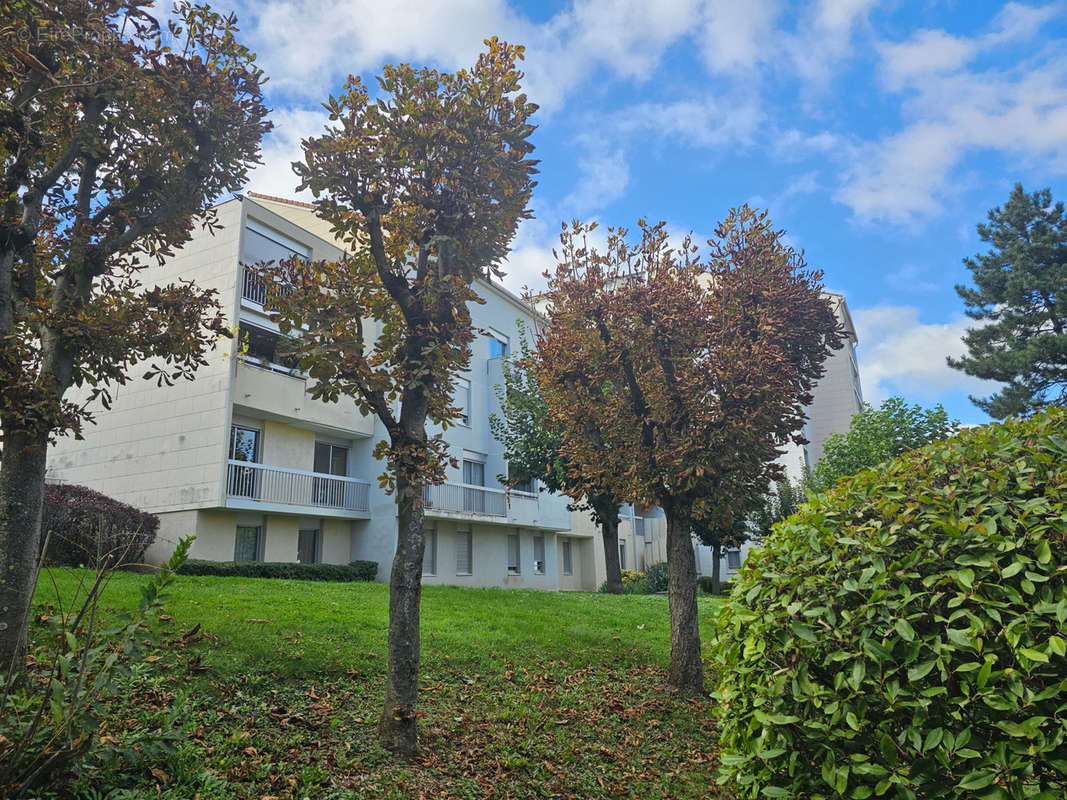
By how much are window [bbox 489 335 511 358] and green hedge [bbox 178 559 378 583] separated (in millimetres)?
11846

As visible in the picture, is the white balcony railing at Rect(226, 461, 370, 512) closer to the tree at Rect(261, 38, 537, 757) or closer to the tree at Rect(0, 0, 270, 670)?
the tree at Rect(0, 0, 270, 670)

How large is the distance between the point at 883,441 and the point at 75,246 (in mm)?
25061

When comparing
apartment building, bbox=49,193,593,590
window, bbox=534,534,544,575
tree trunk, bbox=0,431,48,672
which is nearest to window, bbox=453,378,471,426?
apartment building, bbox=49,193,593,590

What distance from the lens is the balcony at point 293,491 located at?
62.0 ft

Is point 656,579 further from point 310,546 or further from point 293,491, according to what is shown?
point 293,491

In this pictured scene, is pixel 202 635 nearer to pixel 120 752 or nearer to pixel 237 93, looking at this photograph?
Result: pixel 120 752

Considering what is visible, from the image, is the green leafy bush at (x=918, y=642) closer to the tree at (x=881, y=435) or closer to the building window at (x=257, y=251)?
the building window at (x=257, y=251)

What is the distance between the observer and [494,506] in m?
27.2

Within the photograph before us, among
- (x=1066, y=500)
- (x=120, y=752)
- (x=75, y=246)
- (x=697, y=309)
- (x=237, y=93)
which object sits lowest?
(x=120, y=752)

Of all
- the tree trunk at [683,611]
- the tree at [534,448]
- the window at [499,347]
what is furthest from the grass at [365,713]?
the window at [499,347]

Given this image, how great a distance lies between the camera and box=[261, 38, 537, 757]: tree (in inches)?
266

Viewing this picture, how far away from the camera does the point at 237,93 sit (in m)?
7.73

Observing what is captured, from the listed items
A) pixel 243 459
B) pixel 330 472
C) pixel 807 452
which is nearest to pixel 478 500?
pixel 330 472

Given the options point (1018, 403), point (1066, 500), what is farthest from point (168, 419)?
point (1018, 403)
